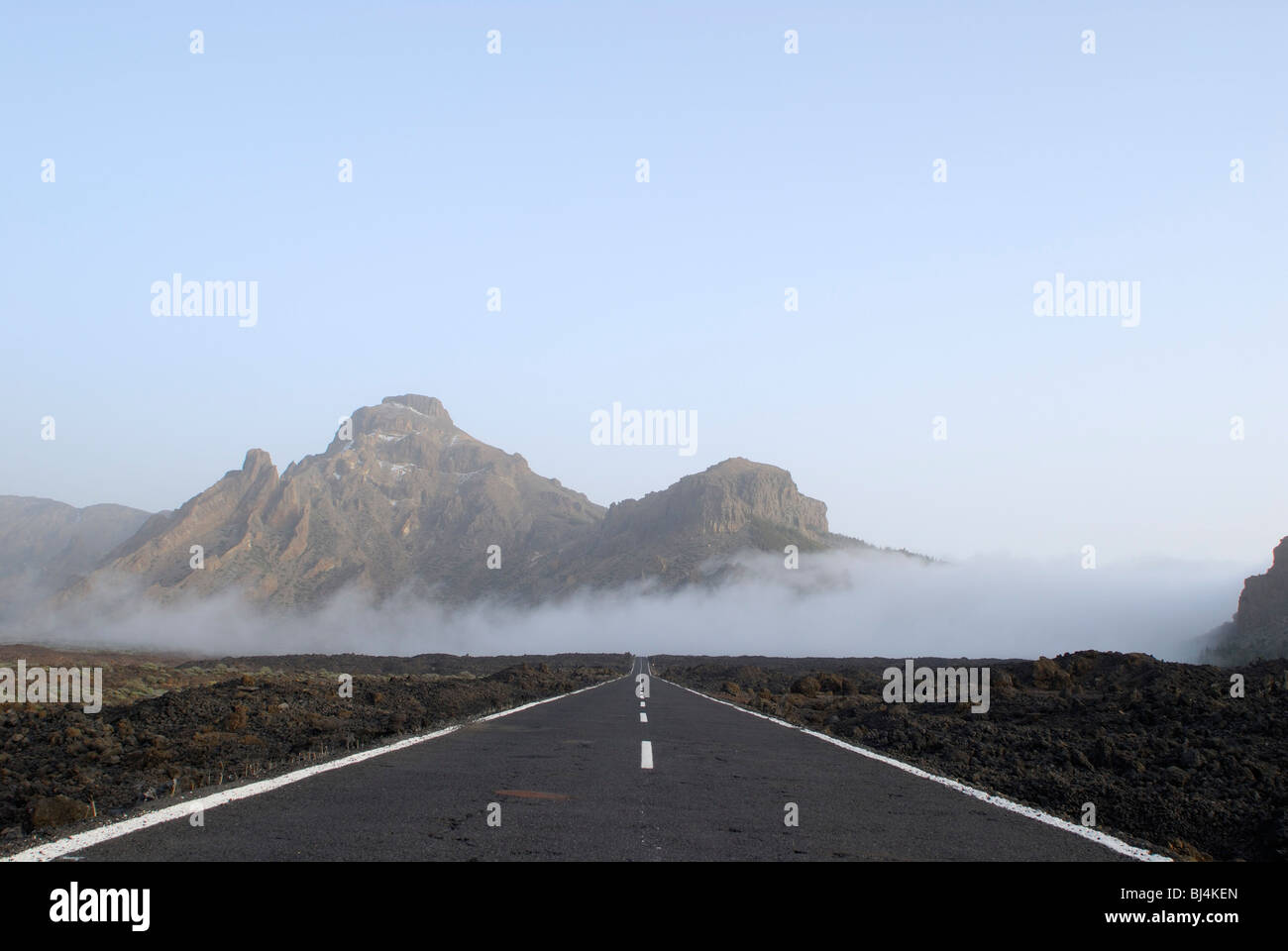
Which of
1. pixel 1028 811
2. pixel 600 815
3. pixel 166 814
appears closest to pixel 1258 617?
pixel 1028 811

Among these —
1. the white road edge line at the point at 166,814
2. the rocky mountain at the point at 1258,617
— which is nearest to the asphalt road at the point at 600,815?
the white road edge line at the point at 166,814

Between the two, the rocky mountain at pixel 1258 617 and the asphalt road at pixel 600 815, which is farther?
the rocky mountain at pixel 1258 617

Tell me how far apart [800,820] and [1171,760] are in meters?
8.20

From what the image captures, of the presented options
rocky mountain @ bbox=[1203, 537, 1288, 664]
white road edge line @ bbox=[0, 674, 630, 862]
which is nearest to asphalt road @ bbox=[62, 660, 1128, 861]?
white road edge line @ bbox=[0, 674, 630, 862]

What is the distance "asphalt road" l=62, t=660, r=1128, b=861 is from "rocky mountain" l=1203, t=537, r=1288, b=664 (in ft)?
270

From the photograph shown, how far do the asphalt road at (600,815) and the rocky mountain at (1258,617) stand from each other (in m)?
82.4

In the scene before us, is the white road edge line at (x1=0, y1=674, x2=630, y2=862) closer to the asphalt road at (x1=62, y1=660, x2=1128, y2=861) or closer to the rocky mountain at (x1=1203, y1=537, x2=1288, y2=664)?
the asphalt road at (x1=62, y1=660, x2=1128, y2=861)

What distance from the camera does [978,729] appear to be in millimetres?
17609

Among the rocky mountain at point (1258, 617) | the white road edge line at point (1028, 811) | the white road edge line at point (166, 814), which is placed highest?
the white road edge line at point (166, 814)

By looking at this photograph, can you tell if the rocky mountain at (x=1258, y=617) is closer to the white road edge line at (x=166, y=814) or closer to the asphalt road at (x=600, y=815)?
the asphalt road at (x=600, y=815)

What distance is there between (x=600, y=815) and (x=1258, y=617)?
9964cm

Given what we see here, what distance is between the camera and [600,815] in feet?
25.8

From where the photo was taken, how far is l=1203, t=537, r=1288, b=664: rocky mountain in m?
Answer: 79.0

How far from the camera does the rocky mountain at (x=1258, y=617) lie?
79000 millimetres
